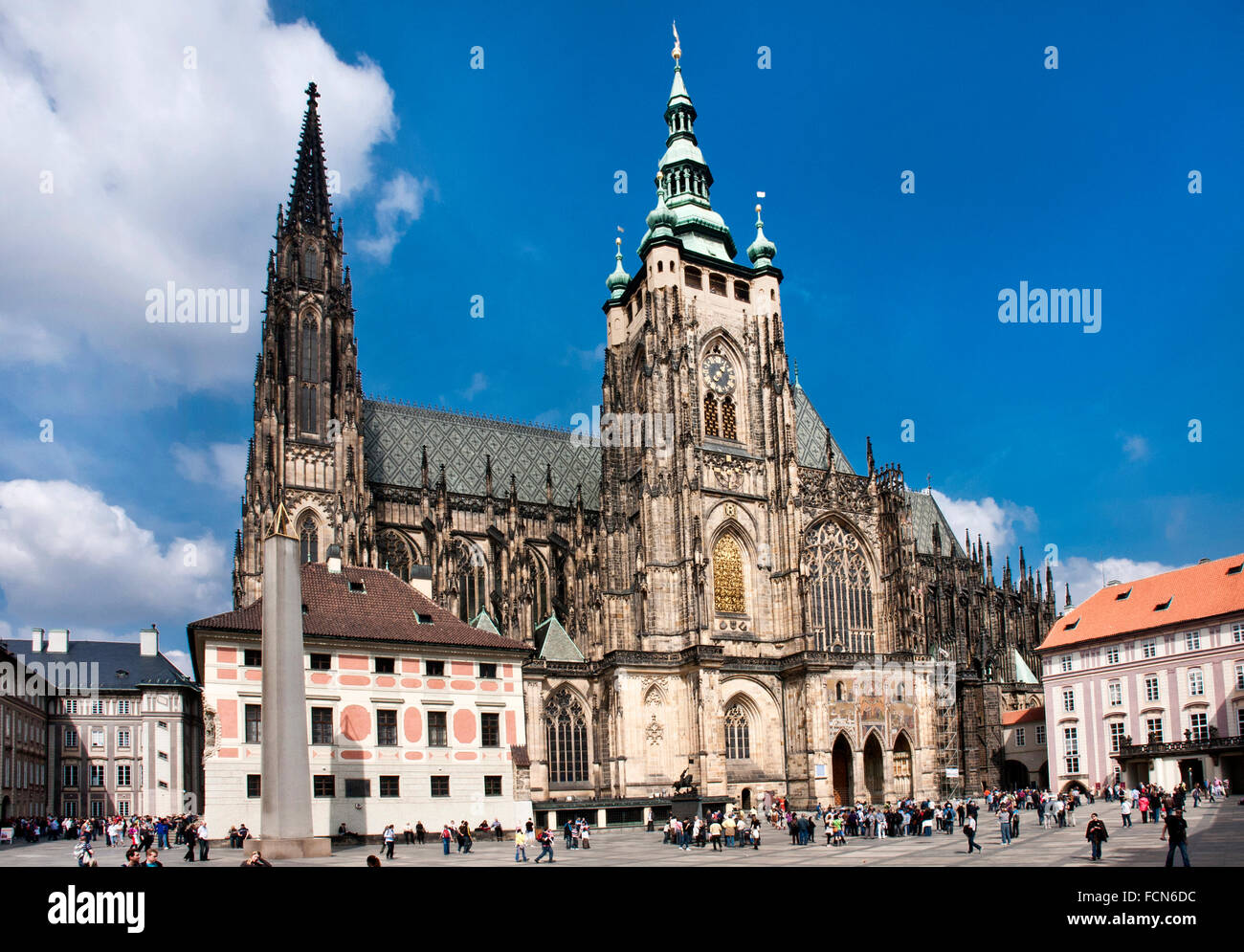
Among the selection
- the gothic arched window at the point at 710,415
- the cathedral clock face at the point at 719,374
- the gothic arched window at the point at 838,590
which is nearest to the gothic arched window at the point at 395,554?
the gothic arched window at the point at 710,415

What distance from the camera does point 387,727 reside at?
40219 millimetres

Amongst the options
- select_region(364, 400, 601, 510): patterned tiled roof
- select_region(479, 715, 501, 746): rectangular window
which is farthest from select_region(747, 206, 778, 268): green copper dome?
select_region(479, 715, 501, 746): rectangular window

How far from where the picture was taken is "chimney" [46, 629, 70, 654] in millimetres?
73938

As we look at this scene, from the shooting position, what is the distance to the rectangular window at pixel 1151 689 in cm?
5562

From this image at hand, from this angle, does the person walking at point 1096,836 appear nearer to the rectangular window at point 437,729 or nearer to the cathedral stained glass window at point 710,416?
the rectangular window at point 437,729

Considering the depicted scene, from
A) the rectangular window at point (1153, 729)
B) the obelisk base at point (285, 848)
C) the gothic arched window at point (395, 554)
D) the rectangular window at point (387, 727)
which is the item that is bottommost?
the rectangular window at point (1153, 729)

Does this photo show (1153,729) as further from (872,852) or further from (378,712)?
(378,712)

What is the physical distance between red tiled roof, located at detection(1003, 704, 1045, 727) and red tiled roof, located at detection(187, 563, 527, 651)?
4059 centimetres

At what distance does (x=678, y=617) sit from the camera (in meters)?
58.7

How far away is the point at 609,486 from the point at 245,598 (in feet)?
69.9

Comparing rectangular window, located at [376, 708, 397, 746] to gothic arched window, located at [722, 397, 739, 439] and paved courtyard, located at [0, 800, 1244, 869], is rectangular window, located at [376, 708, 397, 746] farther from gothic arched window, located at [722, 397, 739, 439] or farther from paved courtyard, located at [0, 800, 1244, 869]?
gothic arched window, located at [722, 397, 739, 439]

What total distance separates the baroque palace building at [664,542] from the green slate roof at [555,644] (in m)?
0.14

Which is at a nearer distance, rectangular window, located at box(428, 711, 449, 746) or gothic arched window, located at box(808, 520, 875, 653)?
rectangular window, located at box(428, 711, 449, 746)
